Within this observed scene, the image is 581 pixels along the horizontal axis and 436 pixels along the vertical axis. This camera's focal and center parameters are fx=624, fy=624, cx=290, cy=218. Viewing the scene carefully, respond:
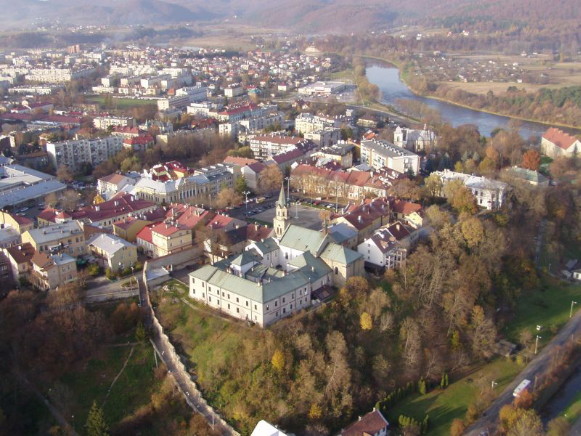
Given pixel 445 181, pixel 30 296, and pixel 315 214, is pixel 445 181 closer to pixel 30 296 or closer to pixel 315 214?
pixel 315 214

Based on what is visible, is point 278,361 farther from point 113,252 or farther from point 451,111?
Result: point 451,111

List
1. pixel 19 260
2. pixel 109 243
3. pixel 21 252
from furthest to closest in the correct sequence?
pixel 109 243 → pixel 21 252 → pixel 19 260

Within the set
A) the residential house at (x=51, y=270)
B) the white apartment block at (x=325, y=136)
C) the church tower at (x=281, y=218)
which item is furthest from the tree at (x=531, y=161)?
the residential house at (x=51, y=270)

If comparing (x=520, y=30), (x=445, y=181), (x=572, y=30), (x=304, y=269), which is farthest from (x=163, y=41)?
(x=304, y=269)

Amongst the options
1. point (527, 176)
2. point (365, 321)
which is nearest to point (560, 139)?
point (527, 176)

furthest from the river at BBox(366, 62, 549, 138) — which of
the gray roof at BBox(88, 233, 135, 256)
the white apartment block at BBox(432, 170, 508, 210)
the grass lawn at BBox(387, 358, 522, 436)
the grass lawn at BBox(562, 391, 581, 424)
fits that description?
the gray roof at BBox(88, 233, 135, 256)

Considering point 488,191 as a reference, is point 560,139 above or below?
below

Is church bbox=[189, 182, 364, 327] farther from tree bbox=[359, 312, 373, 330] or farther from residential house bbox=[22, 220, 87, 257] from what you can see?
residential house bbox=[22, 220, 87, 257]
